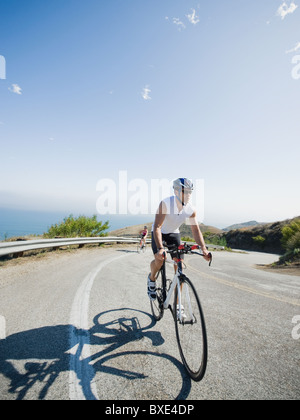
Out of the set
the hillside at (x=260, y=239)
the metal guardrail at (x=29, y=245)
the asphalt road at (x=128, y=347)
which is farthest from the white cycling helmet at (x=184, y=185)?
the hillside at (x=260, y=239)

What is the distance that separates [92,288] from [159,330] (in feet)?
8.34

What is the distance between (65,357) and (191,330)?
1.63m

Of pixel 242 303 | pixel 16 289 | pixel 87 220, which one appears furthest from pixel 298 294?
pixel 87 220

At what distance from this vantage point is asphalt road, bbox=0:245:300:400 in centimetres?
198

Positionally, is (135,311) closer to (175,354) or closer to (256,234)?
(175,354)

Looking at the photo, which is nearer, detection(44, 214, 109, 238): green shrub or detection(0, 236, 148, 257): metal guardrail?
detection(0, 236, 148, 257): metal guardrail

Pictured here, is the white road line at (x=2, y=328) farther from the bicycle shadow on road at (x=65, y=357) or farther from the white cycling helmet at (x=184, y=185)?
the white cycling helmet at (x=184, y=185)

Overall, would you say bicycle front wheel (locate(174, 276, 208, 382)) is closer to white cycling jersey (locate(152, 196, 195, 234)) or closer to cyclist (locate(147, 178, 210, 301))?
cyclist (locate(147, 178, 210, 301))

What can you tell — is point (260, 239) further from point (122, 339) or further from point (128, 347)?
point (128, 347)

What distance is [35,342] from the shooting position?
8.82 ft

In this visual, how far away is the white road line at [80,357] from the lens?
6.24 ft

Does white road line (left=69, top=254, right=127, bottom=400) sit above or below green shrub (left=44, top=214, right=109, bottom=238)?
below

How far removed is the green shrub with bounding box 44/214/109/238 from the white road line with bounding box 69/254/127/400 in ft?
34.5

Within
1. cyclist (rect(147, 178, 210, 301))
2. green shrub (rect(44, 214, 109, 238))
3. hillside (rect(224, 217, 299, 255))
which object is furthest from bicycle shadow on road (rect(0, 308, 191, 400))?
hillside (rect(224, 217, 299, 255))
